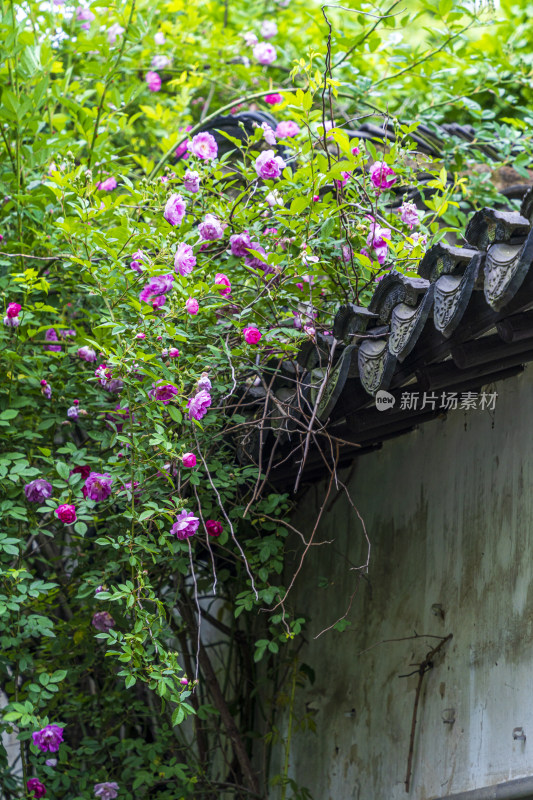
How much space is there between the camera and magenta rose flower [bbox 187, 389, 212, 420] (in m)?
3.14

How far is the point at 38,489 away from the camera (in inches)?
144

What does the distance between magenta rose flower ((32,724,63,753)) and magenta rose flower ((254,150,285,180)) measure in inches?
86.1

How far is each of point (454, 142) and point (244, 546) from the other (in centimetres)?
247

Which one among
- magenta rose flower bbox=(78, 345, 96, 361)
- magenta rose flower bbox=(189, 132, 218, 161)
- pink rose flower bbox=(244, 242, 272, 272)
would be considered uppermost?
magenta rose flower bbox=(189, 132, 218, 161)

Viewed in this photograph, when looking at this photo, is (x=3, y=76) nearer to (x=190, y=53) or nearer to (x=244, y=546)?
(x=190, y=53)

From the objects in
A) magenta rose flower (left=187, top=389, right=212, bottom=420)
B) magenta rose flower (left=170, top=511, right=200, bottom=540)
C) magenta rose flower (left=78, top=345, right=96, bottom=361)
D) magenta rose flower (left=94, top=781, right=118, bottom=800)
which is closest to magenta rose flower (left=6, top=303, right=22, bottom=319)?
magenta rose flower (left=78, top=345, right=96, bottom=361)

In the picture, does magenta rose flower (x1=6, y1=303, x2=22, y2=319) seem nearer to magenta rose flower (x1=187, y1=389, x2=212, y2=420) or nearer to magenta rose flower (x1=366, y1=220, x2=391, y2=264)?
magenta rose flower (x1=187, y1=389, x2=212, y2=420)

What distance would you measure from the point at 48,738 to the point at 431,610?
149 centimetres

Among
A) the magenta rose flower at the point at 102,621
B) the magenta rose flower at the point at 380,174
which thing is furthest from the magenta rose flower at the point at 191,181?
the magenta rose flower at the point at 102,621

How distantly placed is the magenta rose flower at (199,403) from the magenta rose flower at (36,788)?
1627mm

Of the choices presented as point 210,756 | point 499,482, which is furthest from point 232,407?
point 210,756

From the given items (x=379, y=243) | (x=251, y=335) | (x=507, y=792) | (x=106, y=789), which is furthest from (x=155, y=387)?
(x=106, y=789)

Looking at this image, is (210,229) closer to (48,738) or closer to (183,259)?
(183,259)

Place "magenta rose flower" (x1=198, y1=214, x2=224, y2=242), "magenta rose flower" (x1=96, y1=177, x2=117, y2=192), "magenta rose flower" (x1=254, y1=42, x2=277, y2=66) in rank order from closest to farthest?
"magenta rose flower" (x1=198, y1=214, x2=224, y2=242), "magenta rose flower" (x1=96, y1=177, x2=117, y2=192), "magenta rose flower" (x1=254, y1=42, x2=277, y2=66)
